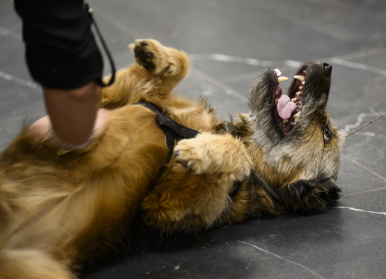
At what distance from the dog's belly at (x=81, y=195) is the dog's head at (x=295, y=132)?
0.76 metres

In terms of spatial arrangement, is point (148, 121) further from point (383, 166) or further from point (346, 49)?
point (346, 49)

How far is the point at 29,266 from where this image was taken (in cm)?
152

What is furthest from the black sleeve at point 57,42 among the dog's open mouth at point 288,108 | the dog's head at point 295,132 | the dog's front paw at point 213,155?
the dog's open mouth at point 288,108

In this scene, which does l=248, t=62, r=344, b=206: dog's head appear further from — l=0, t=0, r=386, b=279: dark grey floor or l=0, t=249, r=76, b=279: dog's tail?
l=0, t=249, r=76, b=279: dog's tail

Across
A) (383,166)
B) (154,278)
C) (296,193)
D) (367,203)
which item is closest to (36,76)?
(154,278)

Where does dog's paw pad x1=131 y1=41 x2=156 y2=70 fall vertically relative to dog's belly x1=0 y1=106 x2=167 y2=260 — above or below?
above

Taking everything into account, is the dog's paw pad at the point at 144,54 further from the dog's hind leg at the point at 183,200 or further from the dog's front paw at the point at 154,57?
the dog's hind leg at the point at 183,200

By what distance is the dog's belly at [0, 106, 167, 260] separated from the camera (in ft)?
5.21

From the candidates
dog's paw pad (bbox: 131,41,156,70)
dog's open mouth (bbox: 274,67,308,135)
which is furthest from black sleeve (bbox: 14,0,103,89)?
dog's open mouth (bbox: 274,67,308,135)

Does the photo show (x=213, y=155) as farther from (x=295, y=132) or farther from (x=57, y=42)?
(x=57, y=42)

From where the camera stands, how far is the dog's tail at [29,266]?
4.92 ft

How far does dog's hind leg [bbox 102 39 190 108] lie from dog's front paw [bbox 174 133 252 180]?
0.52 metres

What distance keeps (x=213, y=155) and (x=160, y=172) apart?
312mm

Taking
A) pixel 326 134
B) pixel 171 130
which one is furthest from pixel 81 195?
pixel 326 134
